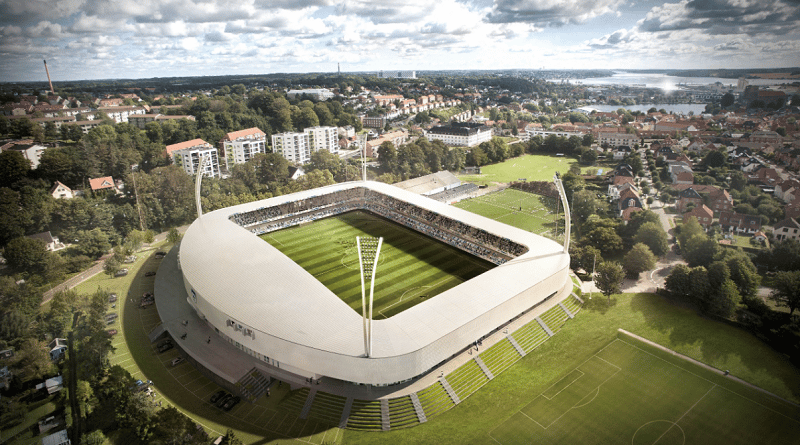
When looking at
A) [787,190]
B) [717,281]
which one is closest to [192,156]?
[717,281]

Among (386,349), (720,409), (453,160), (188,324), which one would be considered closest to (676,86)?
(453,160)

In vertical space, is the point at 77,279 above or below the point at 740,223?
below

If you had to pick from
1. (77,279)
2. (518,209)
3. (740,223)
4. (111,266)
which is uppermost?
(740,223)

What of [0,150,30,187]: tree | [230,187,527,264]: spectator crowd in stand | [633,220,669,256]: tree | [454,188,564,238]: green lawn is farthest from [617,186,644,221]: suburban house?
[0,150,30,187]: tree

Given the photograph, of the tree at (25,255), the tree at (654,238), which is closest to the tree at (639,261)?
the tree at (654,238)

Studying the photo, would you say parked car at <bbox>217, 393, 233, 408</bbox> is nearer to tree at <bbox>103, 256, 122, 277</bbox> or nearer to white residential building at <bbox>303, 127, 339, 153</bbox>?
tree at <bbox>103, 256, 122, 277</bbox>

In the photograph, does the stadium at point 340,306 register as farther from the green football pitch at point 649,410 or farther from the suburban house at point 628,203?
the suburban house at point 628,203

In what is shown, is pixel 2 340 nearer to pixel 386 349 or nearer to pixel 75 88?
pixel 386 349

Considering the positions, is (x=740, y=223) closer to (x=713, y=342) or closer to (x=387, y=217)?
(x=713, y=342)
